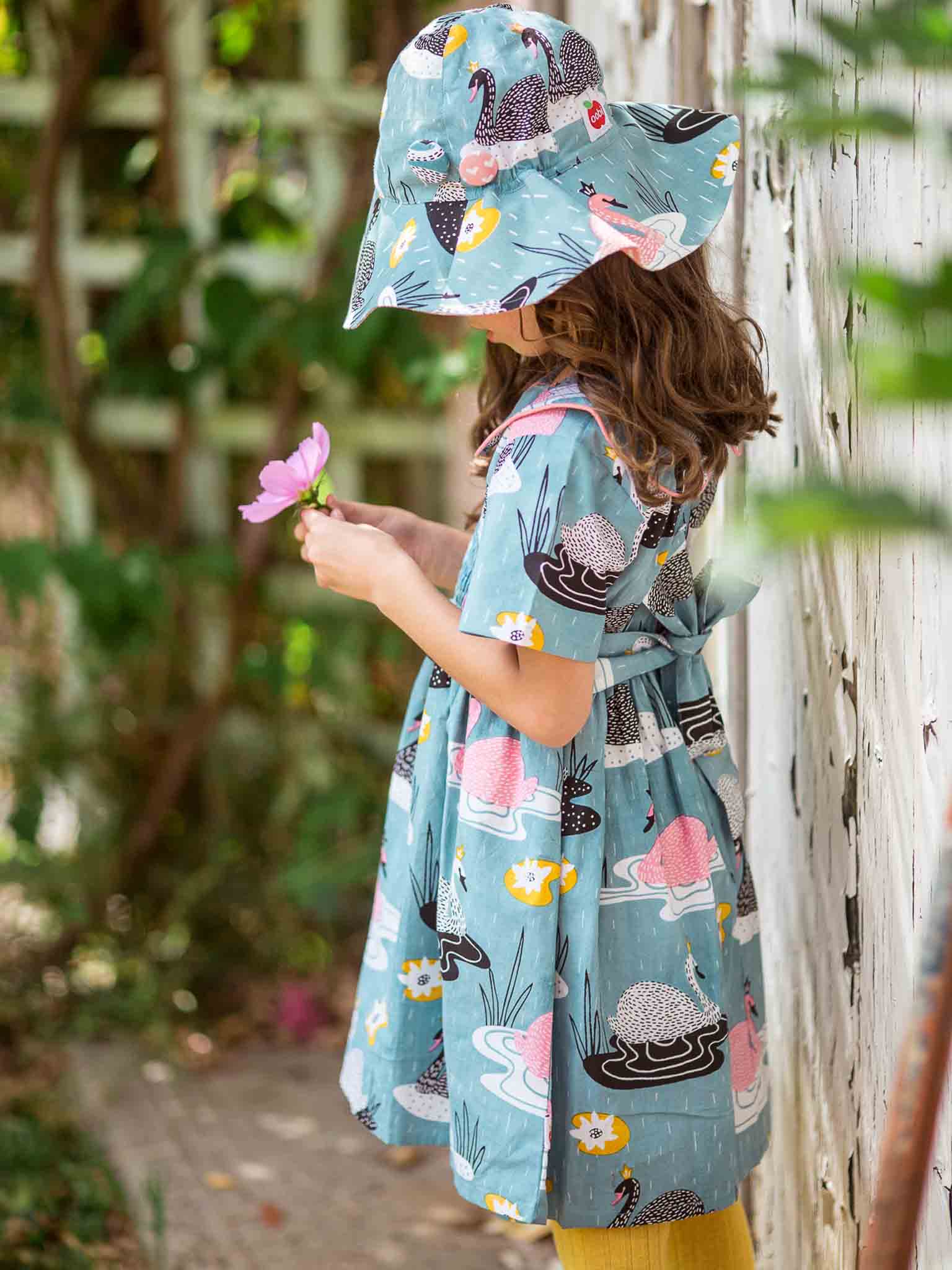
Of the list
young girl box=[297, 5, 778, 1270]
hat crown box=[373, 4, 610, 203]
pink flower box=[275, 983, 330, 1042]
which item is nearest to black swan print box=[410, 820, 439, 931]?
young girl box=[297, 5, 778, 1270]

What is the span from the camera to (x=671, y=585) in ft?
4.33

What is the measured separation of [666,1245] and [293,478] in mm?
879

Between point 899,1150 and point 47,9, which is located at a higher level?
point 47,9

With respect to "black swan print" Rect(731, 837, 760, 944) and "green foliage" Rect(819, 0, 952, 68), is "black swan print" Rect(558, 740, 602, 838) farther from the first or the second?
"green foliage" Rect(819, 0, 952, 68)

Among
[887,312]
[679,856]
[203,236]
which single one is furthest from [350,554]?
Result: [203,236]

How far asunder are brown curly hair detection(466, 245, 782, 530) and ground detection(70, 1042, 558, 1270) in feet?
5.09

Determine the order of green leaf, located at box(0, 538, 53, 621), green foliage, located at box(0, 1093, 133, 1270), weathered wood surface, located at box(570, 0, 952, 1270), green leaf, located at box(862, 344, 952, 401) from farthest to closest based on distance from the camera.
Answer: green leaf, located at box(0, 538, 53, 621) < green foliage, located at box(0, 1093, 133, 1270) < weathered wood surface, located at box(570, 0, 952, 1270) < green leaf, located at box(862, 344, 952, 401)

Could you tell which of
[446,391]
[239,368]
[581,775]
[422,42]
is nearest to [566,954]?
[581,775]

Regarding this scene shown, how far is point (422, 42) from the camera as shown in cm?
120

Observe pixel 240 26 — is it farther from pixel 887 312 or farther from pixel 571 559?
pixel 887 312

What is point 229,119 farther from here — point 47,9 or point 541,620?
point 541,620

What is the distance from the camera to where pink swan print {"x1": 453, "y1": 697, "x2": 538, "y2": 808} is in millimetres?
1254

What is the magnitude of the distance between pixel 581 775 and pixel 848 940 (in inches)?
13.6

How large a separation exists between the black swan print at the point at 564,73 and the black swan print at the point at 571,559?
0.32 meters
